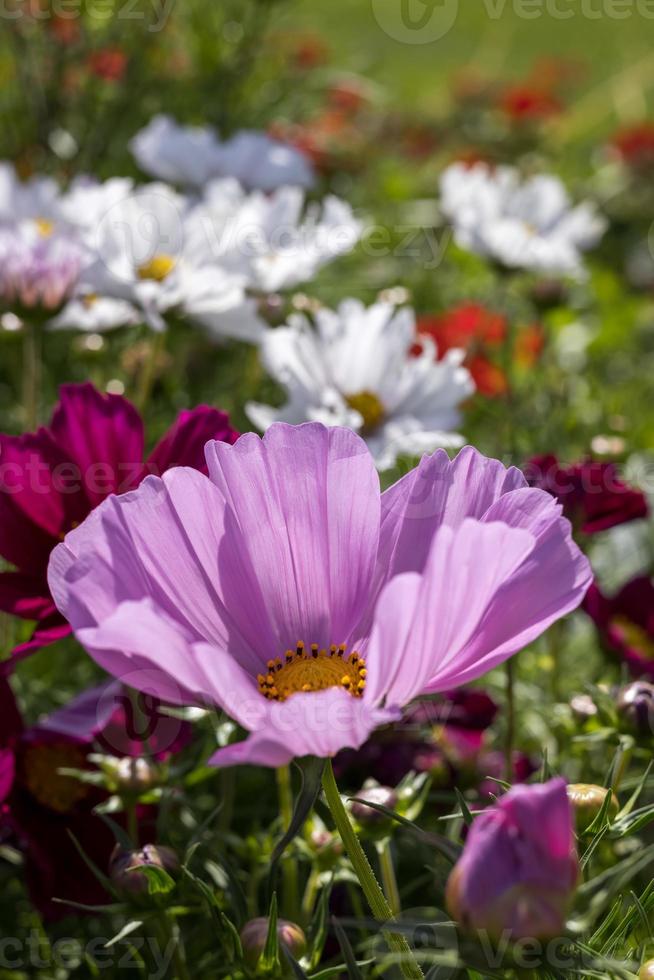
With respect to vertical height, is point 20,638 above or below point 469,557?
below

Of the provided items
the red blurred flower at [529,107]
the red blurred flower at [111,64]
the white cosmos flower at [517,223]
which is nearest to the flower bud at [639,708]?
the white cosmos flower at [517,223]

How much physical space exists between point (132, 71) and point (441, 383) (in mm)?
814

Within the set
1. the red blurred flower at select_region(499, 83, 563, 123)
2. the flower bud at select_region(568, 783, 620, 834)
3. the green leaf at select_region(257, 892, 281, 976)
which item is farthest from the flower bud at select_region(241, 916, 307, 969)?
the red blurred flower at select_region(499, 83, 563, 123)

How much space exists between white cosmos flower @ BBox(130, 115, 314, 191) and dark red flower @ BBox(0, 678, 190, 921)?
680 mm

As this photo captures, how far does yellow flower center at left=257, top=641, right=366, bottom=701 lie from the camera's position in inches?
15.4

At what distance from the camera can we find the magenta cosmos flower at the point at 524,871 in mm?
270

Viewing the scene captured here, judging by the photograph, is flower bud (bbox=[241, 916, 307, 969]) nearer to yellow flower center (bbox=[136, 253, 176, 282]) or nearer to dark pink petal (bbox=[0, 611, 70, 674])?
dark pink petal (bbox=[0, 611, 70, 674])

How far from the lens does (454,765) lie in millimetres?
614

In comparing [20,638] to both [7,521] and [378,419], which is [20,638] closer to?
[7,521]

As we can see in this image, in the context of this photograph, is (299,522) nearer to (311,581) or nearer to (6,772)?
(311,581)

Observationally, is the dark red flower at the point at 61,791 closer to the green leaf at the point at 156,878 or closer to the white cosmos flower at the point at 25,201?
the green leaf at the point at 156,878

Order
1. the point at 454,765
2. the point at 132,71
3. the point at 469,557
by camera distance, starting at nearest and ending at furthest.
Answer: the point at 469,557
the point at 454,765
the point at 132,71

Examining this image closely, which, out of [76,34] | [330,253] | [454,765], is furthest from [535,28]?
[454,765]

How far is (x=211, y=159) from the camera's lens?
1.13 meters
